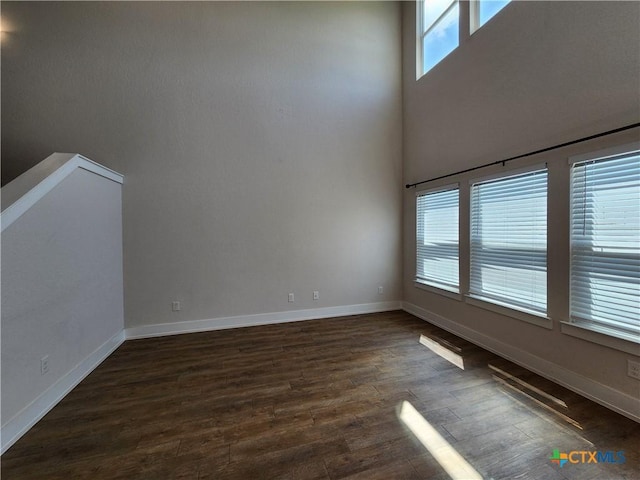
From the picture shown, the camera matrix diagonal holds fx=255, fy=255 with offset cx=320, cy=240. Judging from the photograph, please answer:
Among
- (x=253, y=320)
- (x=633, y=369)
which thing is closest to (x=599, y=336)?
(x=633, y=369)

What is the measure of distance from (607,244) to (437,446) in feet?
6.62

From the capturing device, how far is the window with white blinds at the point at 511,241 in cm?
246

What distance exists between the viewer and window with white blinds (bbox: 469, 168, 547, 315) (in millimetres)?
2461

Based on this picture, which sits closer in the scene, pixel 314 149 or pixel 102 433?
pixel 102 433

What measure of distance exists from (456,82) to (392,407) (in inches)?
150

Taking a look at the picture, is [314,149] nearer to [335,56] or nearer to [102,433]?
[335,56]

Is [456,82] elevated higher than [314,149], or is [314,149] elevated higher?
[456,82]

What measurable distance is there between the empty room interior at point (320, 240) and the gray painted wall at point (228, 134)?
3 cm

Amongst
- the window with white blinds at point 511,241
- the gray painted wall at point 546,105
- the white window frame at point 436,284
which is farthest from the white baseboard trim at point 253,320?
the window with white blinds at point 511,241

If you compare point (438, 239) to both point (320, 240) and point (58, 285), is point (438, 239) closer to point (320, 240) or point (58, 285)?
point (320, 240)

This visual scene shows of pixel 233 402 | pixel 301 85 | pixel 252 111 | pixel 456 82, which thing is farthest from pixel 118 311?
pixel 456 82

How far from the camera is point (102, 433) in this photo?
174 centimetres

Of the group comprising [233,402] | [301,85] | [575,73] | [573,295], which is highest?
[301,85]

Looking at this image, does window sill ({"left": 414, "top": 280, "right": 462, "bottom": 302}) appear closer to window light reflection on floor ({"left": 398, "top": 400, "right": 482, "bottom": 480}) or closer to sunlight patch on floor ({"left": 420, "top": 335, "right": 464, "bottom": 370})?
sunlight patch on floor ({"left": 420, "top": 335, "right": 464, "bottom": 370})
